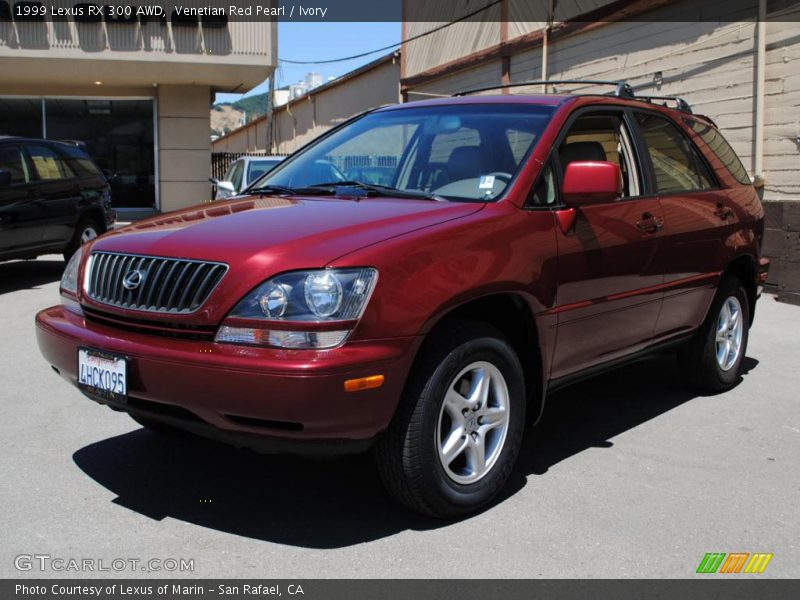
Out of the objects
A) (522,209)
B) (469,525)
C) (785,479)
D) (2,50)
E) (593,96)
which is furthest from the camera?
(2,50)

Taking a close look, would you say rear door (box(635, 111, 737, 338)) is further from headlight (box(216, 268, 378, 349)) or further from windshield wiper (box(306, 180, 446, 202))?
headlight (box(216, 268, 378, 349))

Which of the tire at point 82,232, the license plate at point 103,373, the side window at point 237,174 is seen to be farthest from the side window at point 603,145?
the side window at point 237,174

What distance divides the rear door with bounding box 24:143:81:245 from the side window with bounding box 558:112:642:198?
7942mm

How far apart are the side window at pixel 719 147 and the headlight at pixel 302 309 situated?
11.0 ft

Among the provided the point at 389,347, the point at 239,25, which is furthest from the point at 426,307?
the point at 239,25

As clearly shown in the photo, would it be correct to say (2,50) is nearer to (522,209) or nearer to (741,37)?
(741,37)

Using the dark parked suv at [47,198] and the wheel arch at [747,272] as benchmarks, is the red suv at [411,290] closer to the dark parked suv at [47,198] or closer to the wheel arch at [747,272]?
the wheel arch at [747,272]

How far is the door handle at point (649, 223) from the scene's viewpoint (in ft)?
15.1

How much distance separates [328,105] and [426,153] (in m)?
26.6

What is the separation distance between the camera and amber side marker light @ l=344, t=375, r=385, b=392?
122 inches

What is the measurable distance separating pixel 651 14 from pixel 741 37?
194 centimetres

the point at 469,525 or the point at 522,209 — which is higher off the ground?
the point at 522,209

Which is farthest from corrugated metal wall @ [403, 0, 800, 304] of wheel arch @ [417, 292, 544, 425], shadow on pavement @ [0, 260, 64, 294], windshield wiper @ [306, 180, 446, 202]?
shadow on pavement @ [0, 260, 64, 294]

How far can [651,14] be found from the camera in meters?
12.4
